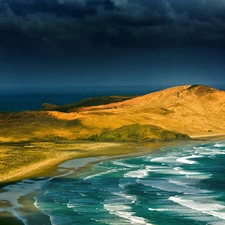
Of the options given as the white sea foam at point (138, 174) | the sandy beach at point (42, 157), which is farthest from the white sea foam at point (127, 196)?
the white sea foam at point (138, 174)

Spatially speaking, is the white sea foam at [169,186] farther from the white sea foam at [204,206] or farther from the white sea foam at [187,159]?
the white sea foam at [187,159]

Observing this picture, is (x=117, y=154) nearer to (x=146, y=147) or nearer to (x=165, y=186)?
(x=146, y=147)

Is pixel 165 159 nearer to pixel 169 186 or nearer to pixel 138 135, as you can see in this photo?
pixel 169 186

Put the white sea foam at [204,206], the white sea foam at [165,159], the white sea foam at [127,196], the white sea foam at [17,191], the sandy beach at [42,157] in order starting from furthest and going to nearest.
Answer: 1. the white sea foam at [165,159]
2. the white sea foam at [127,196]
3. the sandy beach at [42,157]
4. the white sea foam at [17,191]
5. the white sea foam at [204,206]

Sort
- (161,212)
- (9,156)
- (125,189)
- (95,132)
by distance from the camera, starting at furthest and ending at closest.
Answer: (95,132) → (9,156) → (125,189) → (161,212)

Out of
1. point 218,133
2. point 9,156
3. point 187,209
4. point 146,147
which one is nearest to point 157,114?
point 218,133

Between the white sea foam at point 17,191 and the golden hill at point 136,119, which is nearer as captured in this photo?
the white sea foam at point 17,191
